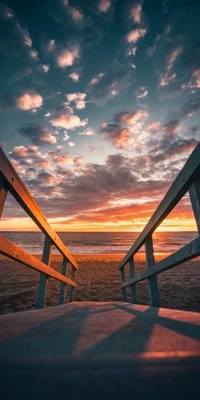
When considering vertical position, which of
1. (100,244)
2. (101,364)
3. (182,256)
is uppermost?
(100,244)

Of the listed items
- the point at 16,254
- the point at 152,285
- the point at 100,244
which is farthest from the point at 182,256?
the point at 100,244

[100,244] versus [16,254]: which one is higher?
[100,244]

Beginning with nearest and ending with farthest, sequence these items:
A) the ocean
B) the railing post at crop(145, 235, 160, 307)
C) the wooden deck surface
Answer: the wooden deck surface → the railing post at crop(145, 235, 160, 307) → the ocean

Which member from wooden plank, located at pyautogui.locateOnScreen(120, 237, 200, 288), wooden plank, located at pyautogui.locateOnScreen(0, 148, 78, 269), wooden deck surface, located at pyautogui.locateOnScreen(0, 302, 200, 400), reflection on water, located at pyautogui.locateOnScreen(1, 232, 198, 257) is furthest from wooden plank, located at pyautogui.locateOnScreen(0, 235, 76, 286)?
reflection on water, located at pyautogui.locateOnScreen(1, 232, 198, 257)

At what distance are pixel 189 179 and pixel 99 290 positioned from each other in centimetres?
607

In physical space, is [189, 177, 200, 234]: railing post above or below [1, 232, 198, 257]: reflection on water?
below

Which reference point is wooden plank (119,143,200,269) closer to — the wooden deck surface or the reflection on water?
the wooden deck surface

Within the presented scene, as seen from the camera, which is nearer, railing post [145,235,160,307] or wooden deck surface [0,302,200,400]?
wooden deck surface [0,302,200,400]

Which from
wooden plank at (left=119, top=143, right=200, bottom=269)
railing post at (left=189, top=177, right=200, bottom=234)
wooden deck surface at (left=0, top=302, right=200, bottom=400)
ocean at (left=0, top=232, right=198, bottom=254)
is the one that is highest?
ocean at (left=0, top=232, right=198, bottom=254)

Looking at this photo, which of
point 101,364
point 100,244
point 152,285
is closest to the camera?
point 101,364

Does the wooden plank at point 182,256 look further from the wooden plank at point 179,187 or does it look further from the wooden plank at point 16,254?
the wooden plank at point 16,254

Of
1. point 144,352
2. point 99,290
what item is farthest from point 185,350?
point 99,290

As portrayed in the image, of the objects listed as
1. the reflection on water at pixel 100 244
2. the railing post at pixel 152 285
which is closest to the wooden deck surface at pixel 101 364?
the railing post at pixel 152 285

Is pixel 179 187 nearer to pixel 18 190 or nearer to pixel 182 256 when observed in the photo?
pixel 182 256
